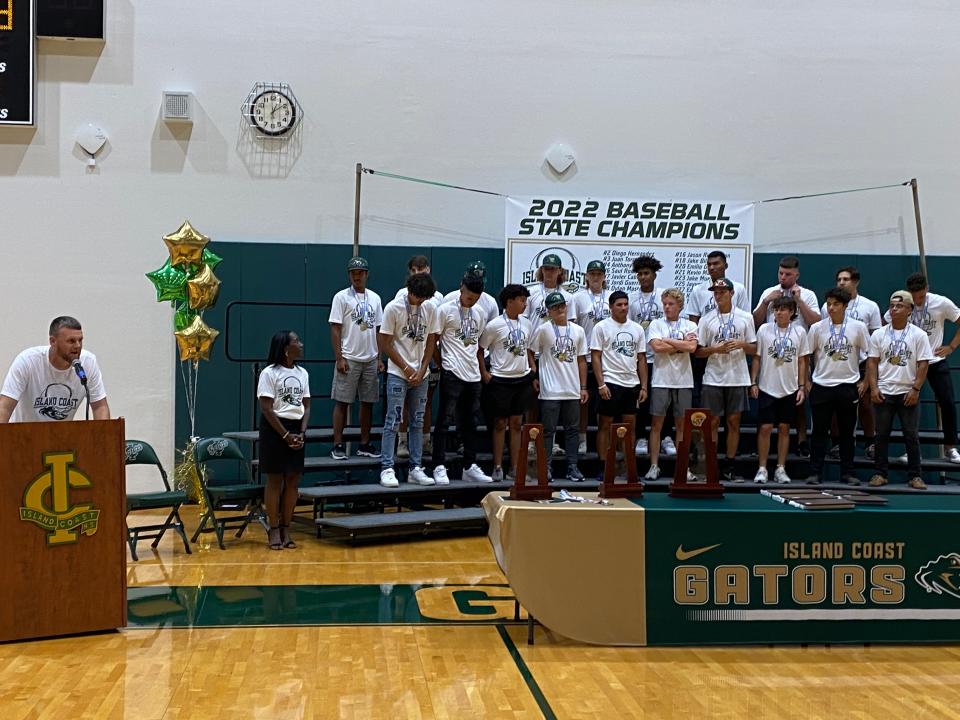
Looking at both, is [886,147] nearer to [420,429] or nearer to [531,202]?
[531,202]

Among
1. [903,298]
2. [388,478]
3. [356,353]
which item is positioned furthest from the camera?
[356,353]

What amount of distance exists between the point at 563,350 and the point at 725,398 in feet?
5.22

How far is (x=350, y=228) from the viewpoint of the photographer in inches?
420

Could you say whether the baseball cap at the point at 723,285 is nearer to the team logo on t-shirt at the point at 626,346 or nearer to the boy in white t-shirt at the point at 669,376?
the boy in white t-shirt at the point at 669,376

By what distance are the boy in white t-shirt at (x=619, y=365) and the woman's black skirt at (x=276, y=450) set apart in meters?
3.00

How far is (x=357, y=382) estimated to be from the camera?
9430 mm

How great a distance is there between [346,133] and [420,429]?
382 cm

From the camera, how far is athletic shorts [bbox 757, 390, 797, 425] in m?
9.03

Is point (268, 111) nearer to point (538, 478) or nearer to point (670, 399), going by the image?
point (670, 399)

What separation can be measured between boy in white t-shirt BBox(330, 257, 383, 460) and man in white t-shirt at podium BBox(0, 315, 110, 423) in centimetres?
343

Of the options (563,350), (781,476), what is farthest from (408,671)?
(781,476)

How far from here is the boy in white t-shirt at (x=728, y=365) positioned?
901 centimetres

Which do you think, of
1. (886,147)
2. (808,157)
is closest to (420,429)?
(808,157)

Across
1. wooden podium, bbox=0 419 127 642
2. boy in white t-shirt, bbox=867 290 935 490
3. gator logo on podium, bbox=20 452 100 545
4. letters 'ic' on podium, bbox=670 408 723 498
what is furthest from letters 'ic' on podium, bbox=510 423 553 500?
boy in white t-shirt, bbox=867 290 935 490
